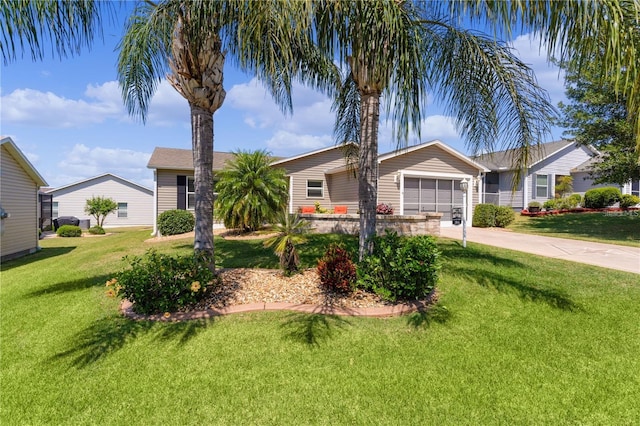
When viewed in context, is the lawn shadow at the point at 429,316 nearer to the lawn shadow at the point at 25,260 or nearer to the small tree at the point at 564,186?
the lawn shadow at the point at 25,260

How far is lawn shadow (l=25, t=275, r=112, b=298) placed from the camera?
20.3 feet

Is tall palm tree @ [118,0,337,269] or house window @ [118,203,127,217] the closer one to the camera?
tall palm tree @ [118,0,337,269]

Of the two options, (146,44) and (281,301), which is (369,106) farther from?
(146,44)

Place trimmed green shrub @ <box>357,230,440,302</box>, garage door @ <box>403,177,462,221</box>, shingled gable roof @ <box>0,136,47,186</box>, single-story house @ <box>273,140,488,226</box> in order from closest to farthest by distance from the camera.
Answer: trimmed green shrub @ <box>357,230,440,302</box> → shingled gable roof @ <box>0,136,47,186</box> → single-story house @ <box>273,140,488,226</box> → garage door @ <box>403,177,462,221</box>

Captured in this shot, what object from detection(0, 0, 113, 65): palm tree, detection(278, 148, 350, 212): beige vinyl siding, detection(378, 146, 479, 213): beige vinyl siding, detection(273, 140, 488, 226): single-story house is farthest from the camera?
detection(278, 148, 350, 212): beige vinyl siding

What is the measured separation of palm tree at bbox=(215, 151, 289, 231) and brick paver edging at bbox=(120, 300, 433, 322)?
7.79 meters

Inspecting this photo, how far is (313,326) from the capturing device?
4301 mm

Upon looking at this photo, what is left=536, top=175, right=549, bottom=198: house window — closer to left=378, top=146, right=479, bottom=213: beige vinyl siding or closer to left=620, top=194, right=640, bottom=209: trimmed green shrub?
left=620, top=194, right=640, bottom=209: trimmed green shrub

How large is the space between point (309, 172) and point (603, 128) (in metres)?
13.7

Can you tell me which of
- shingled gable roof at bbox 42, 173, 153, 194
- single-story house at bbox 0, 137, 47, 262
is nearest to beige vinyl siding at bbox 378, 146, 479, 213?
single-story house at bbox 0, 137, 47, 262

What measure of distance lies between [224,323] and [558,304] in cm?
504

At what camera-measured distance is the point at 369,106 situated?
5777 millimetres

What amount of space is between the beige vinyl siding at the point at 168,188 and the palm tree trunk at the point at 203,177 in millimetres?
12216

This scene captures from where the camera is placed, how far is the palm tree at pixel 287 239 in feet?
19.8
